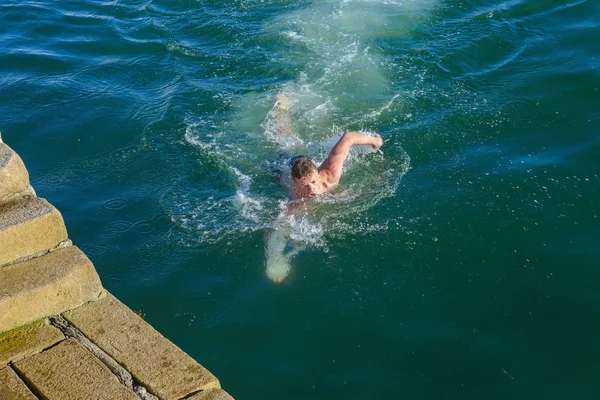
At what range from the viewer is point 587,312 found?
642 centimetres

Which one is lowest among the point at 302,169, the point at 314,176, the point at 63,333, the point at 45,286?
the point at 314,176

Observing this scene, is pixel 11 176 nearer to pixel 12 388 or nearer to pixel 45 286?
pixel 45 286

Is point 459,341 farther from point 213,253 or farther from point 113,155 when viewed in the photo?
point 113,155

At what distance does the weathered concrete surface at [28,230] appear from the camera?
505cm

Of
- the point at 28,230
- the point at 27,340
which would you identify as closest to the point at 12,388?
the point at 27,340

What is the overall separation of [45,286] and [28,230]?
0.52m

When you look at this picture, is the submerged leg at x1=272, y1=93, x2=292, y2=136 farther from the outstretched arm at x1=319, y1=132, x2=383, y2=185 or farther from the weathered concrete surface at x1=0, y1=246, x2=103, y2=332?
the weathered concrete surface at x1=0, y1=246, x2=103, y2=332

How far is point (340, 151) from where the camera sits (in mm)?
8336

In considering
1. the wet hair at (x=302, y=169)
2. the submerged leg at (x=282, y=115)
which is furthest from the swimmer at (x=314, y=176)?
the submerged leg at (x=282, y=115)

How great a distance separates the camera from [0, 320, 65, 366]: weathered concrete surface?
14.9ft

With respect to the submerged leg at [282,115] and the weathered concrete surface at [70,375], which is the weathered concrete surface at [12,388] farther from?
the submerged leg at [282,115]

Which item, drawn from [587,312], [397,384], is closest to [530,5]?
[587,312]

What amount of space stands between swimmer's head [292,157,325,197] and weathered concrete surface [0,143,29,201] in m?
3.18

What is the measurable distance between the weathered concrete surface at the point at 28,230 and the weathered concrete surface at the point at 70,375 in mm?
892
